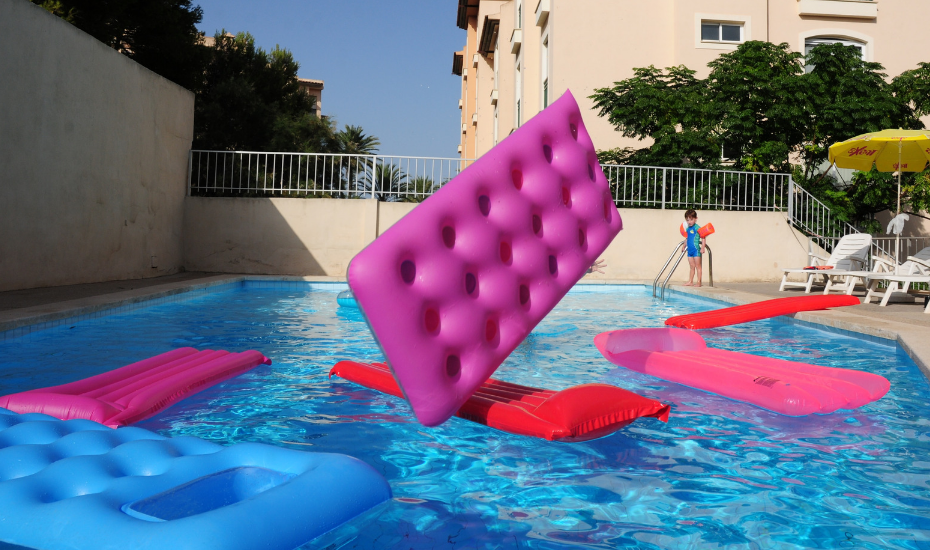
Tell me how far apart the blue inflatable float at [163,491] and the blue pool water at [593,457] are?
17 cm

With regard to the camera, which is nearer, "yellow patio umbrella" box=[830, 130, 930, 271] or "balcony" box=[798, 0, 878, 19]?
"yellow patio umbrella" box=[830, 130, 930, 271]

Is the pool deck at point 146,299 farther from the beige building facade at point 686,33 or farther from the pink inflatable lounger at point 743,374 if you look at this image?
the beige building facade at point 686,33

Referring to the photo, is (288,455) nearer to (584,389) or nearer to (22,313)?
(584,389)

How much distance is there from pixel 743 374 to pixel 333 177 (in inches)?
457

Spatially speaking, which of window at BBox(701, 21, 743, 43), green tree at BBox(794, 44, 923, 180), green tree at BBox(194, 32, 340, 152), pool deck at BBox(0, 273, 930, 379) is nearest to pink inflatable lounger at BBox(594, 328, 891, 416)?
pool deck at BBox(0, 273, 930, 379)

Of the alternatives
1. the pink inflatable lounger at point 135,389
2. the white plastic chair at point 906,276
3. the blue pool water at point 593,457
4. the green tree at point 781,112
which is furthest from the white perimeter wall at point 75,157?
the white plastic chair at point 906,276

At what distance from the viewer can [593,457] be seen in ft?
10.2

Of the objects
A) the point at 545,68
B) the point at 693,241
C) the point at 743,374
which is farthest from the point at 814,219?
the point at 743,374

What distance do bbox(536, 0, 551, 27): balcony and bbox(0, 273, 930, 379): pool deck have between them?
974 centimetres

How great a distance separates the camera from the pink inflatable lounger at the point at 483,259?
268 cm

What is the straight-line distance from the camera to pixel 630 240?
1451 cm

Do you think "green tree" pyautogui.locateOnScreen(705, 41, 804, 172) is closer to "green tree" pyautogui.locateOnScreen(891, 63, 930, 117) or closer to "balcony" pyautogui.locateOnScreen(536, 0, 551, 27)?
"green tree" pyautogui.locateOnScreen(891, 63, 930, 117)

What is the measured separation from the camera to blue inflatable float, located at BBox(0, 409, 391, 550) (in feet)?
5.66

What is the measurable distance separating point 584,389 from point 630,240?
11641 mm
